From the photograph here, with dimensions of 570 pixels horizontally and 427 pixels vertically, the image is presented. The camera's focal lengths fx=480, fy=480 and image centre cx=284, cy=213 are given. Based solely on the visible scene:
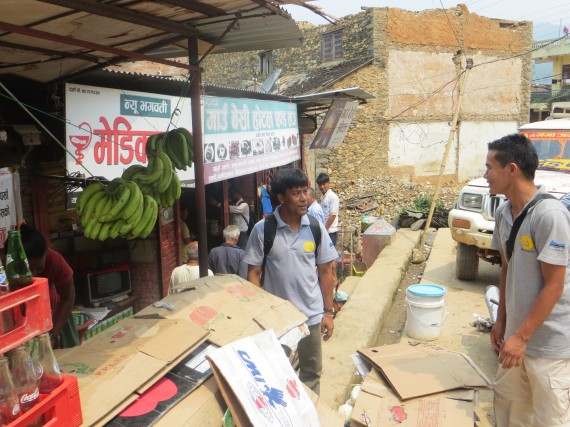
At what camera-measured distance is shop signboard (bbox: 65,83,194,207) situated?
13.0 ft

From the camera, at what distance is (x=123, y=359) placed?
215 centimetres

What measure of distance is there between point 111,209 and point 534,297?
2.51m

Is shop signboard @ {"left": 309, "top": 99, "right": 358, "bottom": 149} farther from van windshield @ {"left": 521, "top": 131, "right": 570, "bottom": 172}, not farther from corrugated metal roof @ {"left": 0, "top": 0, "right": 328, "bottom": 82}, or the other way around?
corrugated metal roof @ {"left": 0, "top": 0, "right": 328, "bottom": 82}

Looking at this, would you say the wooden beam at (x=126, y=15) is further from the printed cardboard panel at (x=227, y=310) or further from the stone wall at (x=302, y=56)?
the stone wall at (x=302, y=56)

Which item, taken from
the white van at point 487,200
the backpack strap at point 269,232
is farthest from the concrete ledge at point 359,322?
the backpack strap at point 269,232

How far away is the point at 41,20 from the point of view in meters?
2.66

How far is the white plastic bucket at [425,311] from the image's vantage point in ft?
17.3

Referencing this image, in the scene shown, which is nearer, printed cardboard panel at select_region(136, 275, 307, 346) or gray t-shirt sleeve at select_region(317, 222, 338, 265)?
printed cardboard panel at select_region(136, 275, 307, 346)

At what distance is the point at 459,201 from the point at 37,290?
6.81 meters

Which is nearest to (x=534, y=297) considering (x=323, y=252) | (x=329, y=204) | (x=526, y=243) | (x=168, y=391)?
(x=526, y=243)

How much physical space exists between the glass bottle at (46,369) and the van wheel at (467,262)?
6.71m

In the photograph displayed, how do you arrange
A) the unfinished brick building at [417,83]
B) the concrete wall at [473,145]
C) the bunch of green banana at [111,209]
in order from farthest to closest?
1. the concrete wall at [473,145]
2. the unfinished brick building at [417,83]
3. the bunch of green banana at [111,209]

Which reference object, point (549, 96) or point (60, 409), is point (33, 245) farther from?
point (549, 96)

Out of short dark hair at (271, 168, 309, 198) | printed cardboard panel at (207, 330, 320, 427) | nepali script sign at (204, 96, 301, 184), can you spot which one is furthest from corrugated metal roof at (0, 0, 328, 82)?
printed cardboard panel at (207, 330, 320, 427)
